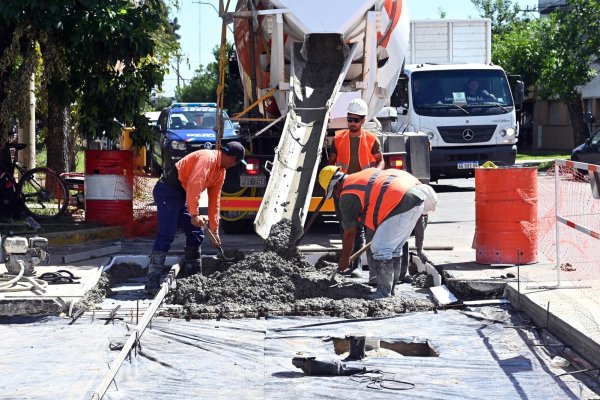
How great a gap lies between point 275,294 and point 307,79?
4.44 meters

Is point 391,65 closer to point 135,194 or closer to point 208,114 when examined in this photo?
point 135,194

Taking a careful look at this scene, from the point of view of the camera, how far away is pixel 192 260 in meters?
10.8

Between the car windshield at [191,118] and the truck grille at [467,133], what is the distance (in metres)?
6.74

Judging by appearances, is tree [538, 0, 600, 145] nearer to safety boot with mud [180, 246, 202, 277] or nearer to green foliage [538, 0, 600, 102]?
green foliage [538, 0, 600, 102]

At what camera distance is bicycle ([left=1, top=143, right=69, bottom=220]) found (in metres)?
15.2

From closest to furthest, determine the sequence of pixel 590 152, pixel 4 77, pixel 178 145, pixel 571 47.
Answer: pixel 4 77
pixel 178 145
pixel 590 152
pixel 571 47

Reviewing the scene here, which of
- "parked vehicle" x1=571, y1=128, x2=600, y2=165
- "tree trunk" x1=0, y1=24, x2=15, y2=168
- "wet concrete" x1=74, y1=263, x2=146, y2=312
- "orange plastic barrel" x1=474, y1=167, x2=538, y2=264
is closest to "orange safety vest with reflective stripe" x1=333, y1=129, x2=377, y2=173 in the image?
"orange plastic barrel" x1=474, y1=167, x2=538, y2=264

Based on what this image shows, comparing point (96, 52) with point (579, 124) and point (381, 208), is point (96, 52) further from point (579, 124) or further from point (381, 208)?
point (579, 124)

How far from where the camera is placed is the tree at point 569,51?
33.1 metres

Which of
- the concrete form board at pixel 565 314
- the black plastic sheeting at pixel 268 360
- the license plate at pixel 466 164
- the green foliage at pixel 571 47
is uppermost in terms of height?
the green foliage at pixel 571 47

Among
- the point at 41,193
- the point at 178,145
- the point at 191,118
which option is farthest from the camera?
the point at 191,118

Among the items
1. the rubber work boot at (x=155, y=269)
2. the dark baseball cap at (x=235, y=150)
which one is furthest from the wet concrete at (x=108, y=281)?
the dark baseball cap at (x=235, y=150)

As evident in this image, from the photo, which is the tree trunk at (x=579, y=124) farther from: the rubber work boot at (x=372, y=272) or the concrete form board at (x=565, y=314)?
the concrete form board at (x=565, y=314)

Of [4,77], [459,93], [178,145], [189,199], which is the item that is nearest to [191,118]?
[178,145]
